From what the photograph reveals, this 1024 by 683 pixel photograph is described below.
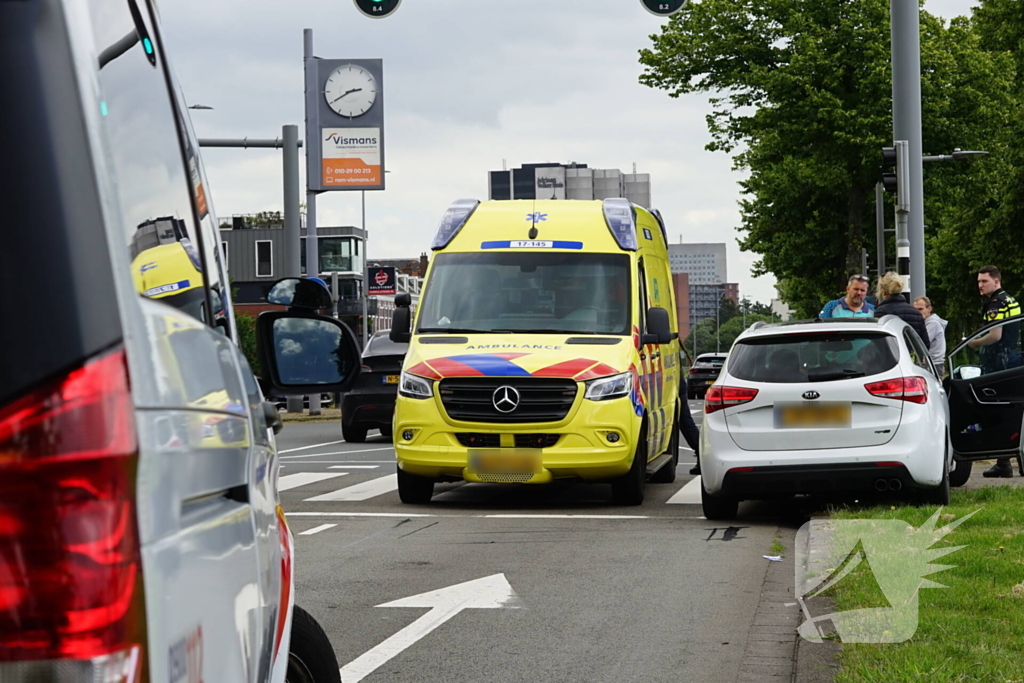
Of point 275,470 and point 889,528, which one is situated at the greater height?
point 275,470

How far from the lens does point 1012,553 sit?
25.9 ft

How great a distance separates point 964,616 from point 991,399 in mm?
6255

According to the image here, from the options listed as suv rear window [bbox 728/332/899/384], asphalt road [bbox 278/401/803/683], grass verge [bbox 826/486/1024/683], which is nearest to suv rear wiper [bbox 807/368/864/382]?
suv rear window [bbox 728/332/899/384]

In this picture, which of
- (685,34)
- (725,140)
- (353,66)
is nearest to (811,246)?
(725,140)

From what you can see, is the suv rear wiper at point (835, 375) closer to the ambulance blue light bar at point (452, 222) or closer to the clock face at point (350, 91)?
the ambulance blue light bar at point (452, 222)

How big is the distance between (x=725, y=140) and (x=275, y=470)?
38.6m

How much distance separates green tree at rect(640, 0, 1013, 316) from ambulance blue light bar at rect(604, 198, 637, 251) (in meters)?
24.2

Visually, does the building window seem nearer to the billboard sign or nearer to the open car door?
the open car door

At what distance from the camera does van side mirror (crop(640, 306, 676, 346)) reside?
12.6m

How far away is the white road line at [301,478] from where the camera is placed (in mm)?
14844

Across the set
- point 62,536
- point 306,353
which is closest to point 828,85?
point 306,353

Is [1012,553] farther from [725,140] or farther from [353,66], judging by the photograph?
[725,140]

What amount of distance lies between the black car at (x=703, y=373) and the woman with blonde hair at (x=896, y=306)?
33955mm

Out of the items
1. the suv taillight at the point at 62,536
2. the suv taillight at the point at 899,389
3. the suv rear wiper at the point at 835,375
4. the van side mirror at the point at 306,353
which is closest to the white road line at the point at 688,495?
the suv rear wiper at the point at 835,375
